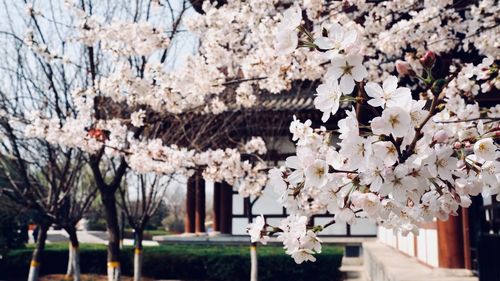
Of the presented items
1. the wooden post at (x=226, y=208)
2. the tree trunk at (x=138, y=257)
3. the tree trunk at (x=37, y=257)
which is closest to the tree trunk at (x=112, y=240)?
the tree trunk at (x=138, y=257)

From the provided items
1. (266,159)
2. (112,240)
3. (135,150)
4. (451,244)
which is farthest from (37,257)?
(451,244)

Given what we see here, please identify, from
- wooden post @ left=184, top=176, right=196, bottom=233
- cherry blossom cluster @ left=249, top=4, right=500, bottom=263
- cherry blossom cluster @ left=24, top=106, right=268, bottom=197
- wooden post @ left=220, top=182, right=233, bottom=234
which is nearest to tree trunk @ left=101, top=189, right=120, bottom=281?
cherry blossom cluster @ left=24, top=106, right=268, bottom=197

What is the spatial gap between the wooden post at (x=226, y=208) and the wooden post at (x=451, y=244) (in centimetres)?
803

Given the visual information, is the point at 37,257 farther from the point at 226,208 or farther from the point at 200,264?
the point at 226,208

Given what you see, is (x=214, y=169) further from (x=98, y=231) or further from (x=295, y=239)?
(x=98, y=231)

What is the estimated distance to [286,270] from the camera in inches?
460

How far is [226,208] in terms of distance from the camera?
47.2 ft

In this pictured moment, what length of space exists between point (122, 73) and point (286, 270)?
289 inches

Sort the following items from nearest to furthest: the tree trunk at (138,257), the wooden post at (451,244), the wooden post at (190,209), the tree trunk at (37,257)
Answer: the wooden post at (451,244) → the tree trunk at (37,257) → the tree trunk at (138,257) → the wooden post at (190,209)

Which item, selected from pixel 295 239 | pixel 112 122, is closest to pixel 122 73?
pixel 112 122

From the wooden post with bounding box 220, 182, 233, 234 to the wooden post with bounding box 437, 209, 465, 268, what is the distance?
8032 millimetres

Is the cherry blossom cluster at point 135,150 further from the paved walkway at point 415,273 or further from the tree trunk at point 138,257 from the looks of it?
the tree trunk at point 138,257

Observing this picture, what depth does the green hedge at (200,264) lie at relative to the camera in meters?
11.6

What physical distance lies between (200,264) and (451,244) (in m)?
6.92
